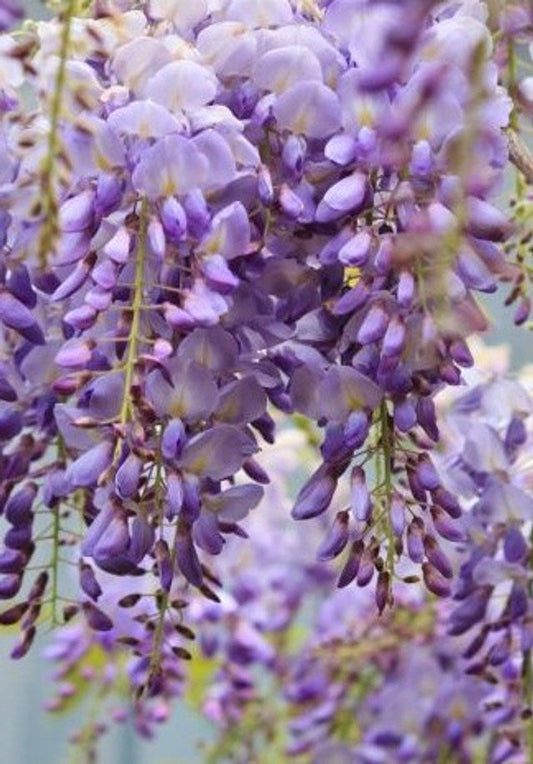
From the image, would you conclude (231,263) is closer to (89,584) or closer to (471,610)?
(89,584)

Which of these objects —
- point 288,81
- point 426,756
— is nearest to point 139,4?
point 288,81

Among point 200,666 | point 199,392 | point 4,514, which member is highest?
point 199,392

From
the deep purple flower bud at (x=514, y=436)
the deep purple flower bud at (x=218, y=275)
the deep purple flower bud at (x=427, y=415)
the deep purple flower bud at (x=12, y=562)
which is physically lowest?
the deep purple flower bud at (x=514, y=436)

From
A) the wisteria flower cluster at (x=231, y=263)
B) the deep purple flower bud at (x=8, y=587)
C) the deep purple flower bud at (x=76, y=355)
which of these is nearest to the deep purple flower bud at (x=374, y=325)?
the wisteria flower cluster at (x=231, y=263)

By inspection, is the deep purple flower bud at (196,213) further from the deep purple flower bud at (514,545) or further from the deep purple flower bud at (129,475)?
the deep purple flower bud at (514,545)

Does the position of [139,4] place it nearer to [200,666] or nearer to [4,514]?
[4,514]

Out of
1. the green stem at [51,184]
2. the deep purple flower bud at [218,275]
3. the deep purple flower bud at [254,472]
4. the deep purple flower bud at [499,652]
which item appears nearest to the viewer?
the green stem at [51,184]
